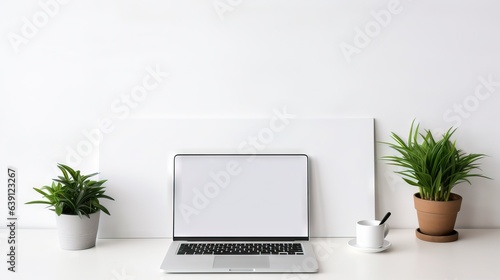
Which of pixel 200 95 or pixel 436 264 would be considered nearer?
pixel 436 264

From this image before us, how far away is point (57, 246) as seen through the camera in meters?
1.46

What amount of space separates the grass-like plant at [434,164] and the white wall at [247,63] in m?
0.07

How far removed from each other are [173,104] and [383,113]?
68 cm

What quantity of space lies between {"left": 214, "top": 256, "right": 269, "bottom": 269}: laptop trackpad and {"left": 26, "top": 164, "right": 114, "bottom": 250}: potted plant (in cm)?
40

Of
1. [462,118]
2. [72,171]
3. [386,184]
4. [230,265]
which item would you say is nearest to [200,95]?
[72,171]

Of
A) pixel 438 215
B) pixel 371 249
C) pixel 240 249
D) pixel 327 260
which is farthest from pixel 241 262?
pixel 438 215

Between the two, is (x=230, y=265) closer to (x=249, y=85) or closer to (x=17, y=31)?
(x=249, y=85)

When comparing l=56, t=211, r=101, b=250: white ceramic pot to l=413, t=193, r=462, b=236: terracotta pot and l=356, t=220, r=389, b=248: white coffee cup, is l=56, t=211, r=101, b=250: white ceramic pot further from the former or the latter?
l=413, t=193, r=462, b=236: terracotta pot


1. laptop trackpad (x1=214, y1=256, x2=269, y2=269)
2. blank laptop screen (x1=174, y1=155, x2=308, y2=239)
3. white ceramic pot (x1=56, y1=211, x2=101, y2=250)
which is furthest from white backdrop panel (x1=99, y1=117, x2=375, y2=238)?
laptop trackpad (x1=214, y1=256, x2=269, y2=269)

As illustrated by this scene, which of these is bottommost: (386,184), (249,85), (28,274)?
(28,274)

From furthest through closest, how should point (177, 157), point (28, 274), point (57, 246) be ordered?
point (177, 157) < point (57, 246) < point (28, 274)

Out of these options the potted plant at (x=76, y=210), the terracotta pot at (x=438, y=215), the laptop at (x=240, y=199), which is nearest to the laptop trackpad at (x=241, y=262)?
the laptop at (x=240, y=199)

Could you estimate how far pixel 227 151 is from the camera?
1577 mm

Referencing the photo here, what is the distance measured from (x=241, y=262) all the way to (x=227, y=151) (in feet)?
1.31
